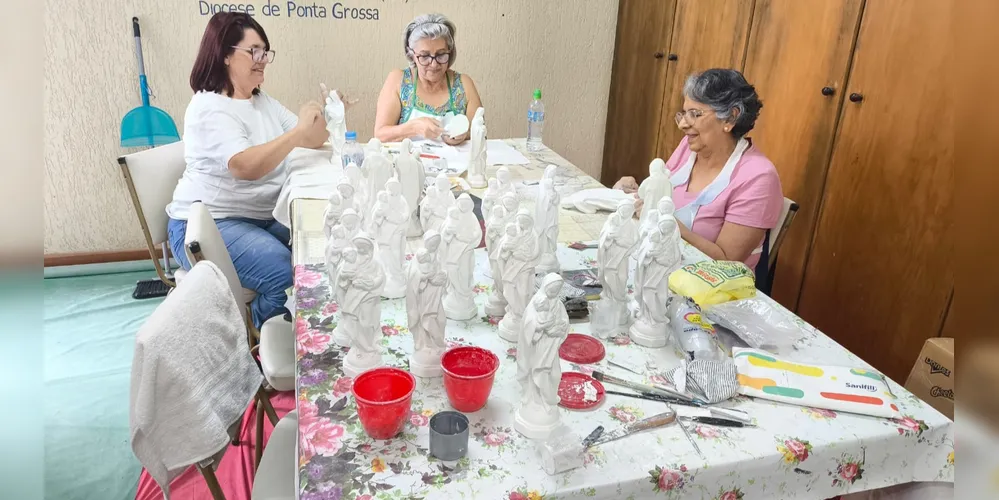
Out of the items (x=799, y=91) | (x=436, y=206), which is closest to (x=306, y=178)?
(x=436, y=206)

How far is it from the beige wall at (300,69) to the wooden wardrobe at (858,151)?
3.49ft

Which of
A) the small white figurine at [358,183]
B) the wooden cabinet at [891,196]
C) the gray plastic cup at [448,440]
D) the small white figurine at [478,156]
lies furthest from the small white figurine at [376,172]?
the wooden cabinet at [891,196]

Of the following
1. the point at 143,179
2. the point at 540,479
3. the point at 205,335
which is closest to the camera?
the point at 540,479

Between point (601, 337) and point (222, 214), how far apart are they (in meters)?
1.66

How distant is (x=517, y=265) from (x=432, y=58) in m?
1.87

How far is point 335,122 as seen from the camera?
2.56 meters

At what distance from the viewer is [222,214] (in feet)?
7.93

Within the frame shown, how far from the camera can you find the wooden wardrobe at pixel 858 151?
209 centimetres

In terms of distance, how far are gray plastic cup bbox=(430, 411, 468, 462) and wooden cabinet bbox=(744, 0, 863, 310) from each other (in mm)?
2054

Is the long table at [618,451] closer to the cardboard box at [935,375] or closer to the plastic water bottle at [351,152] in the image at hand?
the cardboard box at [935,375]

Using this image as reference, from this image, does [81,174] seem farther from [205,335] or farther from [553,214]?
[553,214]

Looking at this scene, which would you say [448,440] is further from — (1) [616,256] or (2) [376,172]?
(2) [376,172]

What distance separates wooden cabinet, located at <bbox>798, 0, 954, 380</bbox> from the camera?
6.78 ft
